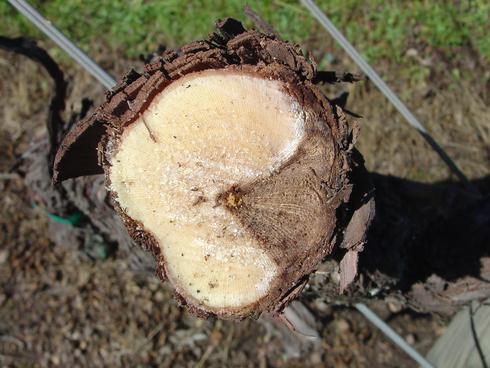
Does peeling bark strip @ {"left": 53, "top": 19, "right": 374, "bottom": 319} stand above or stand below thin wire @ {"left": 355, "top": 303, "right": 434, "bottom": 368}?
above

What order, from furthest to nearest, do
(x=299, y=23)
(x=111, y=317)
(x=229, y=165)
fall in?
1. (x=299, y=23)
2. (x=111, y=317)
3. (x=229, y=165)

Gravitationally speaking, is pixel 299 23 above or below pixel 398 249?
above

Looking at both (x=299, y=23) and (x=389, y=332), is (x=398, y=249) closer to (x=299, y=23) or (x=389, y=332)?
(x=389, y=332)

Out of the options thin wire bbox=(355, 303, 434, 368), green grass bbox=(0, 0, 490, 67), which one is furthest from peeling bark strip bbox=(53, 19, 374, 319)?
green grass bbox=(0, 0, 490, 67)

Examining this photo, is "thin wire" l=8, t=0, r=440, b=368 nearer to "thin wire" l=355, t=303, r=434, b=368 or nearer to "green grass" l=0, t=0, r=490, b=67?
"thin wire" l=355, t=303, r=434, b=368

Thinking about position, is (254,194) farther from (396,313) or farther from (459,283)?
(396,313)

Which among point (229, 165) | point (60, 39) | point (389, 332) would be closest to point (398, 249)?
point (389, 332)

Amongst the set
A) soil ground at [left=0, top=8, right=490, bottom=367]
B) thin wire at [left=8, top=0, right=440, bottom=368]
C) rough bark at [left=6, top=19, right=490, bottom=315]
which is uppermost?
thin wire at [left=8, top=0, right=440, bottom=368]
